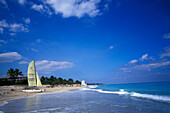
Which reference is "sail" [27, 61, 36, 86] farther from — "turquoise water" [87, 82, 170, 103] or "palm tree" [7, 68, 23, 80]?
"palm tree" [7, 68, 23, 80]

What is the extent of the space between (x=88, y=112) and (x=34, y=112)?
4628mm

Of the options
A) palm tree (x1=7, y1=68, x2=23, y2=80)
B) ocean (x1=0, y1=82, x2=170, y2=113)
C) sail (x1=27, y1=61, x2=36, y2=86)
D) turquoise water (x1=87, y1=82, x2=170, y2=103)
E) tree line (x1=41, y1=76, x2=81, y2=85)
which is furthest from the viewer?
tree line (x1=41, y1=76, x2=81, y2=85)

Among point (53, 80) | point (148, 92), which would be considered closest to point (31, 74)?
point (148, 92)

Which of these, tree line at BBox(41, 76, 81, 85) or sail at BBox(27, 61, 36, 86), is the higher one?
sail at BBox(27, 61, 36, 86)

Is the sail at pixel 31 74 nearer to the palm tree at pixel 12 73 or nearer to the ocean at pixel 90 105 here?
the ocean at pixel 90 105

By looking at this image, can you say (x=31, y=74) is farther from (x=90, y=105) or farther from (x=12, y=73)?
(x=12, y=73)

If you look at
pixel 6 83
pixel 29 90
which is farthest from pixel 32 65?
pixel 6 83

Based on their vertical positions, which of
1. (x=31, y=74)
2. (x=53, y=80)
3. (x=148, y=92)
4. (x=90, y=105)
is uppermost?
(x=31, y=74)

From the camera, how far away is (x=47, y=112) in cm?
987

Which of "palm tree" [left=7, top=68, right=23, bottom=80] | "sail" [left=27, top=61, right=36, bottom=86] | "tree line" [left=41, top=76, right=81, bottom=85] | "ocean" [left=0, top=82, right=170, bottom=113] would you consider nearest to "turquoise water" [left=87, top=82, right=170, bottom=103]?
"ocean" [left=0, top=82, right=170, bottom=113]

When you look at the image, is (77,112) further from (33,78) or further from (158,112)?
(33,78)

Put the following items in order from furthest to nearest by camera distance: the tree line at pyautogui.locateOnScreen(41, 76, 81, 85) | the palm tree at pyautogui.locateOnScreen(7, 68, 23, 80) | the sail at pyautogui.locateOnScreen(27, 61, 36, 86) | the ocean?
1. the tree line at pyautogui.locateOnScreen(41, 76, 81, 85)
2. the palm tree at pyautogui.locateOnScreen(7, 68, 23, 80)
3. the sail at pyautogui.locateOnScreen(27, 61, 36, 86)
4. the ocean

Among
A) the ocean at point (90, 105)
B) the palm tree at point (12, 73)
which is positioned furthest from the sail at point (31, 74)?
the palm tree at point (12, 73)

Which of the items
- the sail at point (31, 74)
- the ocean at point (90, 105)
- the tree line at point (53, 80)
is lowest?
the tree line at point (53, 80)
